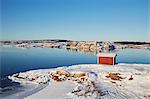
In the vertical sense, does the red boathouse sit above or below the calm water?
above

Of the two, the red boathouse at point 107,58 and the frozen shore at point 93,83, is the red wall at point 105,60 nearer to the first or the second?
the red boathouse at point 107,58

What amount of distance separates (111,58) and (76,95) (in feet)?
28.9

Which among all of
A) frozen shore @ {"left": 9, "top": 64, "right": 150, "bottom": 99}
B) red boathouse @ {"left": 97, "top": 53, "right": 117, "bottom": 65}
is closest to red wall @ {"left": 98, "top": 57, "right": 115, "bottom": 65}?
red boathouse @ {"left": 97, "top": 53, "right": 117, "bottom": 65}

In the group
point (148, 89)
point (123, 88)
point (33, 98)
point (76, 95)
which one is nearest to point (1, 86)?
point (33, 98)

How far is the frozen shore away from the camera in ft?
43.6

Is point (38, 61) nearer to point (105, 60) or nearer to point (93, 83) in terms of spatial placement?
point (105, 60)

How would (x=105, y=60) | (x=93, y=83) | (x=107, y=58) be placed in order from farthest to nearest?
(x=105, y=60)
(x=107, y=58)
(x=93, y=83)

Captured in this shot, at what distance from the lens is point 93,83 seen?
51.8ft

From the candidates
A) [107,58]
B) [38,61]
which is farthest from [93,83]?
[38,61]

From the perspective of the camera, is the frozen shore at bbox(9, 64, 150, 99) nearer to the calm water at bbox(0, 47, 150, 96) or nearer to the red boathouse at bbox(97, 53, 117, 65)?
the red boathouse at bbox(97, 53, 117, 65)

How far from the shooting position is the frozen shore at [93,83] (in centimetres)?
1328

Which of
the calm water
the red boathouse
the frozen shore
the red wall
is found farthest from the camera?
the calm water

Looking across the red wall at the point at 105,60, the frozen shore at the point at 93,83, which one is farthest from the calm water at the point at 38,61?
the red wall at the point at 105,60

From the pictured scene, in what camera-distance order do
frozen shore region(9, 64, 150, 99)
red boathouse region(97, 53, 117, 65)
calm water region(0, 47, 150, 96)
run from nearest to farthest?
frozen shore region(9, 64, 150, 99), red boathouse region(97, 53, 117, 65), calm water region(0, 47, 150, 96)
